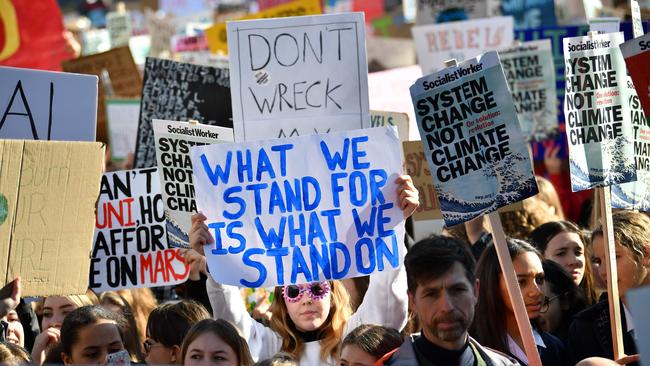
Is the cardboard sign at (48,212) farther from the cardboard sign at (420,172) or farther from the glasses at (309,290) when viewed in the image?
the cardboard sign at (420,172)

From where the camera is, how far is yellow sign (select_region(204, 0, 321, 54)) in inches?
432

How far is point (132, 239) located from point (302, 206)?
1603mm

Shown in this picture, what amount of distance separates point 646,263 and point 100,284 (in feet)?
8.53

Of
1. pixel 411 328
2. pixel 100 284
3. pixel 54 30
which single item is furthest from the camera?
pixel 54 30

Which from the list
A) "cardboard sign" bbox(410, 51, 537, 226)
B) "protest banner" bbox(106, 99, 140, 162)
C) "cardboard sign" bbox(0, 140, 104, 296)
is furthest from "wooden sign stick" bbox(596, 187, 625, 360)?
"protest banner" bbox(106, 99, 140, 162)

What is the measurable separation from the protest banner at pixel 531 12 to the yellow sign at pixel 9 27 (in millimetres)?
5870

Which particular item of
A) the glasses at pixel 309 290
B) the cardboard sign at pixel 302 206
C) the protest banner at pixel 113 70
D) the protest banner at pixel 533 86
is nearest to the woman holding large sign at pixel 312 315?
the glasses at pixel 309 290

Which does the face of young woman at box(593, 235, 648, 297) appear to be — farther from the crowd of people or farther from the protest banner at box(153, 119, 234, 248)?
the protest banner at box(153, 119, 234, 248)

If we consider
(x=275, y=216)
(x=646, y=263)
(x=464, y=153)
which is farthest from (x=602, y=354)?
(x=275, y=216)

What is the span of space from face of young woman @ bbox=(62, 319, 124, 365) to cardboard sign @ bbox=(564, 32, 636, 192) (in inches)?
80.1

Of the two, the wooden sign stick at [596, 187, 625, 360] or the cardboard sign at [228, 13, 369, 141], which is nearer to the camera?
the wooden sign stick at [596, 187, 625, 360]

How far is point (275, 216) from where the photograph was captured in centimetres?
500

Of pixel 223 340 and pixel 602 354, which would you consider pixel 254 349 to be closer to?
pixel 223 340

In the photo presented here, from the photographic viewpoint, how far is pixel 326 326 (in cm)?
536
